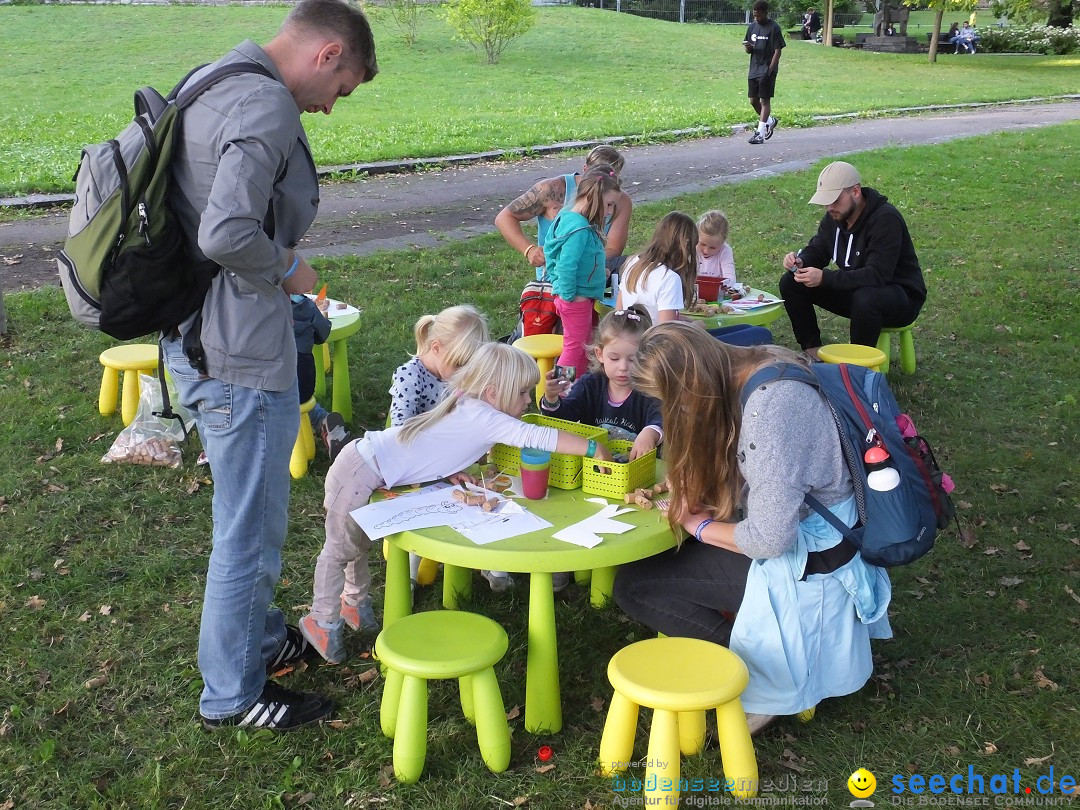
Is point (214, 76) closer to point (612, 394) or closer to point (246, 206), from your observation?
point (246, 206)

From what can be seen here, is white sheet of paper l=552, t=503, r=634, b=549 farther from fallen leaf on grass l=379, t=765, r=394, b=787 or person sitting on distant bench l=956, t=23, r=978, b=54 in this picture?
person sitting on distant bench l=956, t=23, r=978, b=54

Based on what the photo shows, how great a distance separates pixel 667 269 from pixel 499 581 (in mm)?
2360

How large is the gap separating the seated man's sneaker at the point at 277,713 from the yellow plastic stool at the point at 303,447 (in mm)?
2285

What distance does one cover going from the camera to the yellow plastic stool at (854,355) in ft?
21.0

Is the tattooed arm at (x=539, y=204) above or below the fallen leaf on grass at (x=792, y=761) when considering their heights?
above

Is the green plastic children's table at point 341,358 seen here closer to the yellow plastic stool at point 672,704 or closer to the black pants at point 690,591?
the black pants at point 690,591

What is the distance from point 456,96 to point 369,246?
15.4 m

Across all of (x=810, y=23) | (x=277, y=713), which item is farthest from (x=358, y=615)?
(x=810, y=23)

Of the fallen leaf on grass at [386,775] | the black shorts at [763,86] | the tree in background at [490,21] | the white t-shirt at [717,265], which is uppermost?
the tree in background at [490,21]

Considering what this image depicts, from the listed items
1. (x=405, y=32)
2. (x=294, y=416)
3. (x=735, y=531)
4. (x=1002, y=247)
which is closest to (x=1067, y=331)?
(x=1002, y=247)

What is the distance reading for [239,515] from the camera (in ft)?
10.3

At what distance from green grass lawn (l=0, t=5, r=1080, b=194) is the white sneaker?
407 inches

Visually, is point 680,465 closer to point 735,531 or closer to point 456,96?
point 735,531

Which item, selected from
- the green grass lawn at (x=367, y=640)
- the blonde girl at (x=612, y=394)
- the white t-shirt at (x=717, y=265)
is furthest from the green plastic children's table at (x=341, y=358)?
the white t-shirt at (x=717, y=265)
